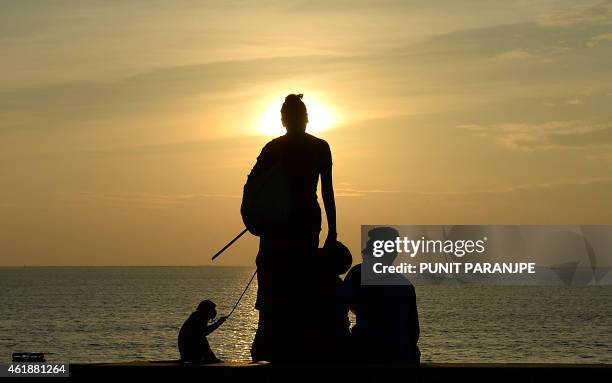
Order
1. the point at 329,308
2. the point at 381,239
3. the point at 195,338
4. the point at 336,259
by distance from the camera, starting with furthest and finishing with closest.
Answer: the point at 195,338, the point at 336,259, the point at 329,308, the point at 381,239

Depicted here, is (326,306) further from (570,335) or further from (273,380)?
(570,335)

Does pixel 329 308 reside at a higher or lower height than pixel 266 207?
lower

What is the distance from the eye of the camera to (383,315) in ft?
27.3

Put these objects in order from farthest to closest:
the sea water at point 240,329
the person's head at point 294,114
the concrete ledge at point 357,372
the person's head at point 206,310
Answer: the sea water at point 240,329, the person's head at point 206,310, the person's head at point 294,114, the concrete ledge at point 357,372

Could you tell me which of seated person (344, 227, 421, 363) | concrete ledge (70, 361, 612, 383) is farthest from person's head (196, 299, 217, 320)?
concrete ledge (70, 361, 612, 383)

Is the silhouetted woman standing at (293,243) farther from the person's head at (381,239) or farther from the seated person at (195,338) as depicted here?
the seated person at (195,338)

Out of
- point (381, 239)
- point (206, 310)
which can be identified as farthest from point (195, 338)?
point (381, 239)

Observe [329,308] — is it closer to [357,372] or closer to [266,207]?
[266,207]

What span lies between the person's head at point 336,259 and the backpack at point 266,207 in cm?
35

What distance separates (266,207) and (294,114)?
800mm

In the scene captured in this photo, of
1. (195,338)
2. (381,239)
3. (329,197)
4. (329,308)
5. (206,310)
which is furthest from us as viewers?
(206,310)

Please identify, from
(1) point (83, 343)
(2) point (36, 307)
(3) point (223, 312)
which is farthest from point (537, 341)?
(2) point (36, 307)

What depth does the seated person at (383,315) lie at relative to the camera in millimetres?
8273

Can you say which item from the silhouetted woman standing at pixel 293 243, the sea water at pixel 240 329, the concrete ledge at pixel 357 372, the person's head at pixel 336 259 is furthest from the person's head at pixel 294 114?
the sea water at pixel 240 329
